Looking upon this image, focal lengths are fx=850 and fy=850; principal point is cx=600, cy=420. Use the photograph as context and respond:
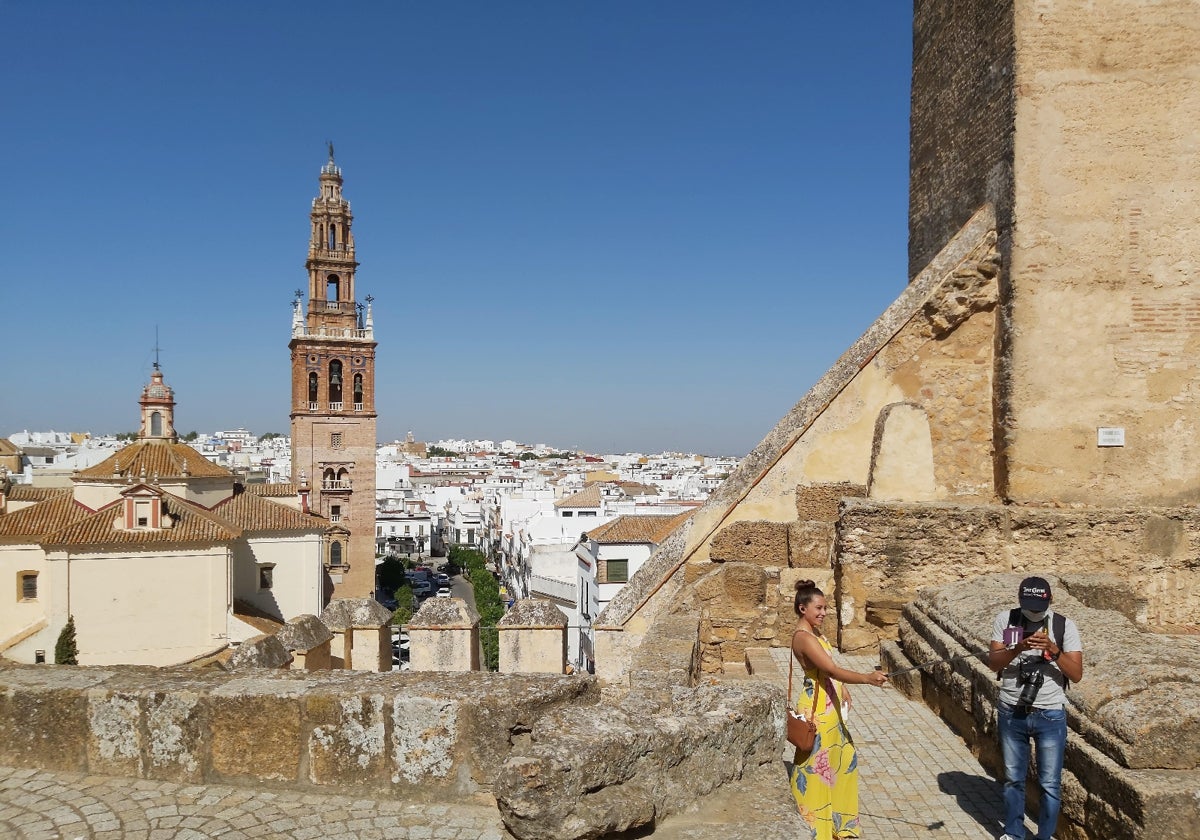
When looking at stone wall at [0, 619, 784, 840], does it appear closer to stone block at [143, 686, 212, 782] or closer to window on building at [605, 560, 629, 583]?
stone block at [143, 686, 212, 782]

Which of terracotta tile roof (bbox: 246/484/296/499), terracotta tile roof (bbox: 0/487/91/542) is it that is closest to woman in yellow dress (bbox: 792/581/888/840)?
terracotta tile roof (bbox: 0/487/91/542)

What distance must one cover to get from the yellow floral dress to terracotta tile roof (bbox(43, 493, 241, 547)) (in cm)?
2457

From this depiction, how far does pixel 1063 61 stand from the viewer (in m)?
6.39

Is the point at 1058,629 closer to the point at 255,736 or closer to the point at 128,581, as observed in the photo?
the point at 255,736

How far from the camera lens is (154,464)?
108 ft

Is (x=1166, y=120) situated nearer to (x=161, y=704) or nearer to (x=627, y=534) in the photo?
(x=161, y=704)

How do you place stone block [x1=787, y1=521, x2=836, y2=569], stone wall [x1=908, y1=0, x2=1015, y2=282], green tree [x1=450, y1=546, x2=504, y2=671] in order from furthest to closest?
green tree [x1=450, y1=546, x2=504, y2=671]
stone block [x1=787, y1=521, x2=836, y2=569]
stone wall [x1=908, y1=0, x2=1015, y2=282]

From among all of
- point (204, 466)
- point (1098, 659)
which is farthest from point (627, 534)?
point (1098, 659)

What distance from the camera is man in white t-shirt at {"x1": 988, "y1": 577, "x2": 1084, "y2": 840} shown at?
12.4ft

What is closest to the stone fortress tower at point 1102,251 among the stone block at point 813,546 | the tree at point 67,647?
the stone block at point 813,546

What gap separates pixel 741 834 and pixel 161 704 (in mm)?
2317

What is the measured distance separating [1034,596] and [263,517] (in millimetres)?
31315

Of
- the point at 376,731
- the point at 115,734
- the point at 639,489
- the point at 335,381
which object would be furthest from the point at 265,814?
the point at 639,489

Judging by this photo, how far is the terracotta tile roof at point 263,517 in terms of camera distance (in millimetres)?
30766
